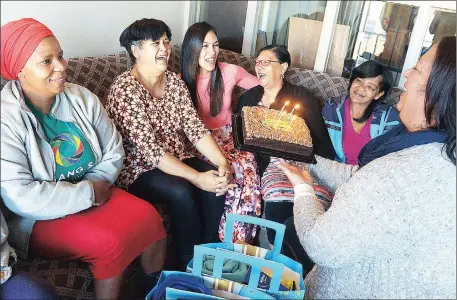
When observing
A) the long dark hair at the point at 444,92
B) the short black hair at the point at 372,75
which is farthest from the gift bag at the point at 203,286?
the short black hair at the point at 372,75

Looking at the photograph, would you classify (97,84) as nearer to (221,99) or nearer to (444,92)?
(221,99)

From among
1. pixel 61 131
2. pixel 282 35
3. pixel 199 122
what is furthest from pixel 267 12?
pixel 61 131

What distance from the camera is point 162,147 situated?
66.0 inches

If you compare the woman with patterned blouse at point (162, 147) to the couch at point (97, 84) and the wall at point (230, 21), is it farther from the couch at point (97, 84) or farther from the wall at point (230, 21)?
the wall at point (230, 21)

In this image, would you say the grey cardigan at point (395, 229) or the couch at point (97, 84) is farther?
the couch at point (97, 84)

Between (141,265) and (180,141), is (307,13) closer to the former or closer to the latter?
(180,141)

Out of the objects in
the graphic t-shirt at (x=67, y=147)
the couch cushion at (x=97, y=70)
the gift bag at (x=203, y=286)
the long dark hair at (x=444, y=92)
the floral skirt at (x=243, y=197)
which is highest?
the long dark hair at (x=444, y=92)

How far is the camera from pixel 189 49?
1.95m

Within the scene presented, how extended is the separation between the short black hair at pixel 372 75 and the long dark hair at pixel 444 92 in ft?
3.55

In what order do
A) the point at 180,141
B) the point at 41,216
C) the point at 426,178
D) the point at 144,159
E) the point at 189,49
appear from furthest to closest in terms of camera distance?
1. the point at 189,49
2. the point at 180,141
3. the point at 144,159
4. the point at 41,216
5. the point at 426,178

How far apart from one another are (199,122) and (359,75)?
0.82 meters

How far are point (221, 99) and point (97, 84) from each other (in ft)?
1.99

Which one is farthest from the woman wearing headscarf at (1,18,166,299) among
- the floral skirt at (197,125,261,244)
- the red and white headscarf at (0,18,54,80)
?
the floral skirt at (197,125,261,244)

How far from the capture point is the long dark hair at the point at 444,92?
32.1 inches
